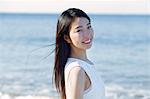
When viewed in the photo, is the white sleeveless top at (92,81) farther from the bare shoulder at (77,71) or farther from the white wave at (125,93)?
the white wave at (125,93)

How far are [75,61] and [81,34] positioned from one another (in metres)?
0.12

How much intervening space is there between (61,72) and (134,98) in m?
8.04

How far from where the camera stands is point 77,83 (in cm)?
244

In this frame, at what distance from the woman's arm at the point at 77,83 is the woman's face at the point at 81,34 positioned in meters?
0.12

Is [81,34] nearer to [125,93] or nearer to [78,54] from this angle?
[78,54]

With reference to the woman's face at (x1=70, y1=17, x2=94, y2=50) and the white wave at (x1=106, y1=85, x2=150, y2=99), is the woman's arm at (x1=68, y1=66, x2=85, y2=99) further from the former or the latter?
the white wave at (x1=106, y1=85, x2=150, y2=99)

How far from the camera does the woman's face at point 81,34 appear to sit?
2.51m

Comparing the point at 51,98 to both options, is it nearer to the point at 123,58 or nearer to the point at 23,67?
the point at 23,67

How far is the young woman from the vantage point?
246 cm

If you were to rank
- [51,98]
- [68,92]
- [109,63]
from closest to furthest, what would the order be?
[68,92], [51,98], [109,63]

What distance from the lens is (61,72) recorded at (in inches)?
101

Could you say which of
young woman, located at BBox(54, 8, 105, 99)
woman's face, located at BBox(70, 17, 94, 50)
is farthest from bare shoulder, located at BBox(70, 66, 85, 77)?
woman's face, located at BBox(70, 17, 94, 50)

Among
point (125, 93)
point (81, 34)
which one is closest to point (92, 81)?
point (81, 34)

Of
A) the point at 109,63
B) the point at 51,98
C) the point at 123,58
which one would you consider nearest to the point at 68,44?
the point at 51,98
